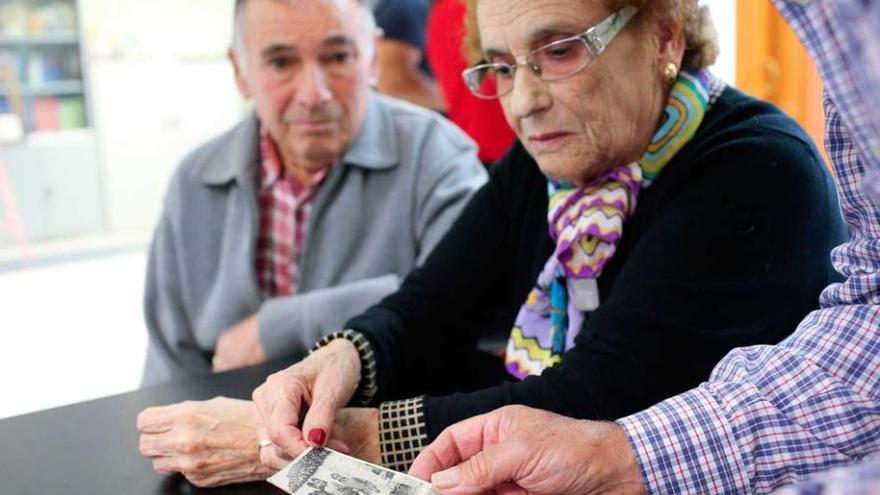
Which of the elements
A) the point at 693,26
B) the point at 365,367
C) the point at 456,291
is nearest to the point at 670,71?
the point at 693,26

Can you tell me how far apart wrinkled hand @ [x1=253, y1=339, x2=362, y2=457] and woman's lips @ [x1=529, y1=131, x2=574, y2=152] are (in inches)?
18.2

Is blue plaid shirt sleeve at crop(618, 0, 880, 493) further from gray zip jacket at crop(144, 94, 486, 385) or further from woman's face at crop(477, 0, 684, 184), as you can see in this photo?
gray zip jacket at crop(144, 94, 486, 385)

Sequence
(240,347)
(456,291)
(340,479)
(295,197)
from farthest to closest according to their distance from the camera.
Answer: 1. (295,197)
2. (240,347)
3. (456,291)
4. (340,479)

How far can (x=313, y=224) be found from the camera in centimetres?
205

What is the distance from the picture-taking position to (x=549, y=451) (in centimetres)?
97

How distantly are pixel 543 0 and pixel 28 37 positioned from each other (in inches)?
271

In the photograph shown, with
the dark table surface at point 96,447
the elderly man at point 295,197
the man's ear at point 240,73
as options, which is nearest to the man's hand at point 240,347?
the elderly man at point 295,197

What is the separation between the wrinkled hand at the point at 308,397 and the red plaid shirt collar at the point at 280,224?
684mm

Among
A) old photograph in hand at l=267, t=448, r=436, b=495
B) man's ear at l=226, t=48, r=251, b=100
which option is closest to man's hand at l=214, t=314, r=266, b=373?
man's ear at l=226, t=48, r=251, b=100

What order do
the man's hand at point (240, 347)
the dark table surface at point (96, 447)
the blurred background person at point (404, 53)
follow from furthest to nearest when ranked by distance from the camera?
the blurred background person at point (404, 53), the man's hand at point (240, 347), the dark table surface at point (96, 447)

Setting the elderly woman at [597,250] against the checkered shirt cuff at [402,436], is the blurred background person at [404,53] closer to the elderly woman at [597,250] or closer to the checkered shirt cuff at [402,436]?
the elderly woman at [597,250]

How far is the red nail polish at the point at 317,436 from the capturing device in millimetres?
1188

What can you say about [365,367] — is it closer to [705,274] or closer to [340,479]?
[340,479]

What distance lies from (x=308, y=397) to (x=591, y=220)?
20.3 inches
